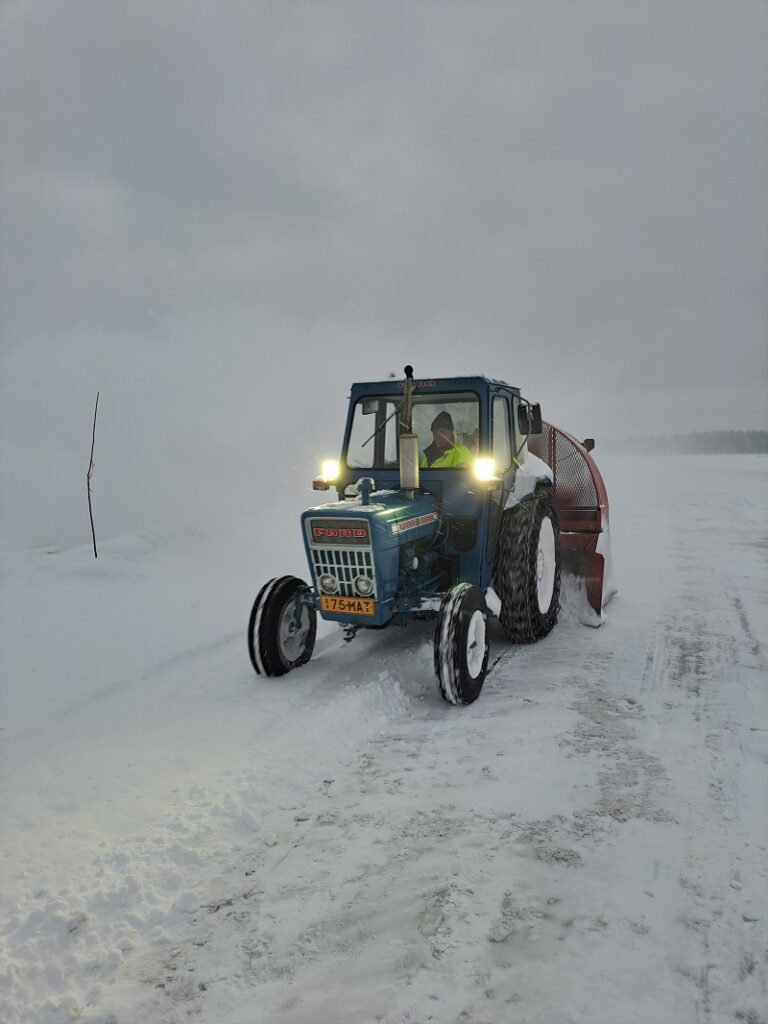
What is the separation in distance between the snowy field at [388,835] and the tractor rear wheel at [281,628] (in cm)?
22

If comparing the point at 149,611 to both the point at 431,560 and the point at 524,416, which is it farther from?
the point at 524,416

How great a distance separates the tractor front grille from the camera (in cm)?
455

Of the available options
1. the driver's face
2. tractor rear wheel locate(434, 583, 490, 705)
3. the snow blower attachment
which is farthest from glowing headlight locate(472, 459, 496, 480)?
tractor rear wheel locate(434, 583, 490, 705)

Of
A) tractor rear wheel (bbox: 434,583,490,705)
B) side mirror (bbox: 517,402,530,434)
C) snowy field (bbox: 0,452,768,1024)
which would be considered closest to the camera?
snowy field (bbox: 0,452,768,1024)

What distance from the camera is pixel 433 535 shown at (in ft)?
17.2

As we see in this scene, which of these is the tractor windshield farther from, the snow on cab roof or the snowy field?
the snowy field

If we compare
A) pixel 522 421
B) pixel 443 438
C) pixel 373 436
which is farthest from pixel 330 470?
pixel 522 421

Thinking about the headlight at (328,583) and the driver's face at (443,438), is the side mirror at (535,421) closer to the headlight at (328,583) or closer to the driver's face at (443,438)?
the driver's face at (443,438)

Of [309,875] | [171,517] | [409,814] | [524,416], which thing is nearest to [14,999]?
[309,875]

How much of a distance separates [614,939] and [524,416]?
4.12m

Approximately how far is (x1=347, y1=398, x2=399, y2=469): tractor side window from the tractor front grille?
1.14 meters

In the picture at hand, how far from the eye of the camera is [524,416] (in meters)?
5.67

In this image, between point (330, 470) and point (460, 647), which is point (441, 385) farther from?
point (460, 647)

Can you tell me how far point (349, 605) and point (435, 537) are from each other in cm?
101
